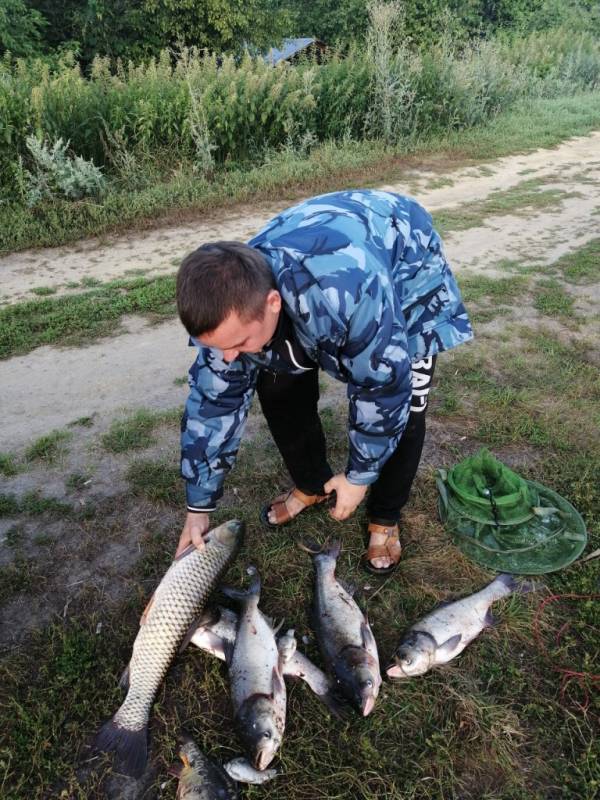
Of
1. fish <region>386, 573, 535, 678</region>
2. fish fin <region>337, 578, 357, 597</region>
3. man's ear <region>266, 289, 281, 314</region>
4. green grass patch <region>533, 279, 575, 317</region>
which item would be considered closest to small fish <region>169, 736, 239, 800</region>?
fish <region>386, 573, 535, 678</region>

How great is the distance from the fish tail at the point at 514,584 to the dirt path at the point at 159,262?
244 centimetres

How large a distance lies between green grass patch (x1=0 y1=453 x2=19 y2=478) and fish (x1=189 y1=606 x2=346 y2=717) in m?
1.71

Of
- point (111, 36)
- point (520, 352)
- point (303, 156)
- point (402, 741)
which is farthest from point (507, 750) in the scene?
point (111, 36)

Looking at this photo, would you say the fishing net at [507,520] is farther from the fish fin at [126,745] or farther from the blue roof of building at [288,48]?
the blue roof of building at [288,48]

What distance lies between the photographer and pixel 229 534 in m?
2.39

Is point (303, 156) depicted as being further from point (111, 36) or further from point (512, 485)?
point (111, 36)

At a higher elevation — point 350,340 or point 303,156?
point 350,340

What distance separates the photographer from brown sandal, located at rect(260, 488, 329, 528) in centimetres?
281

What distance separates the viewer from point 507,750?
1.92 meters

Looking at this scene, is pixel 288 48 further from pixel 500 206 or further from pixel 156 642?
pixel 156 642

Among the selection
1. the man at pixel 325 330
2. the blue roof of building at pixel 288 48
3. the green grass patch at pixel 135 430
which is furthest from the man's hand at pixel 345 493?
the blue roof of building at pixel 288 48

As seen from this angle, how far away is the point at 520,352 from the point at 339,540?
2.41 metres

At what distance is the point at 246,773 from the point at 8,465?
2313 millimetres

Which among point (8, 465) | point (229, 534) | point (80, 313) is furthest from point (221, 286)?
point (80, 313)
